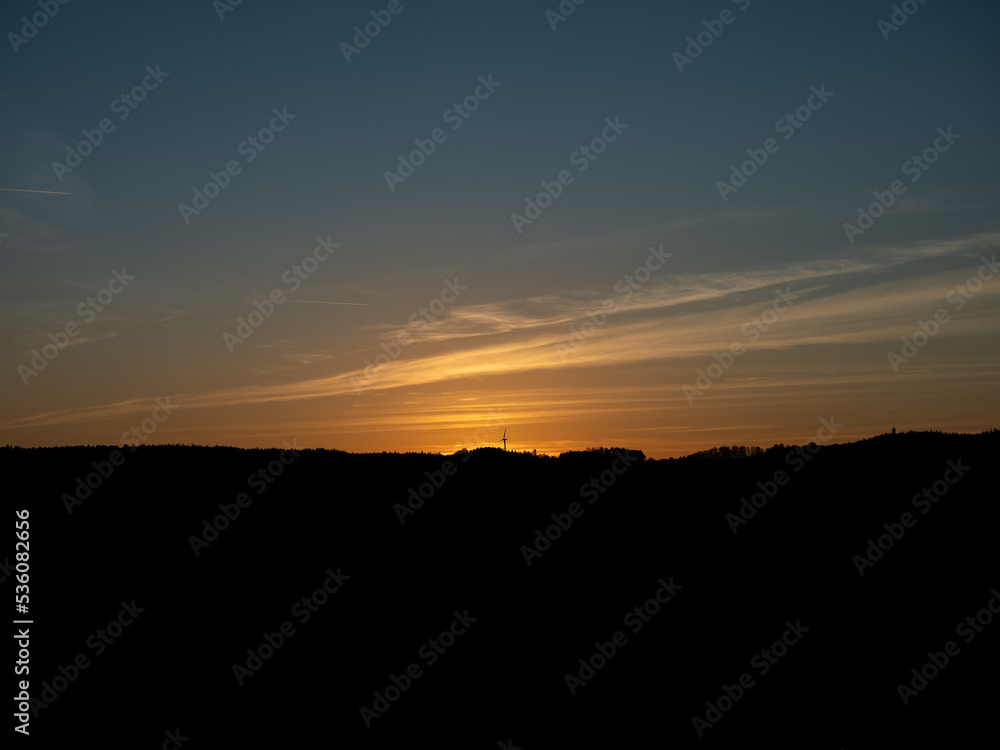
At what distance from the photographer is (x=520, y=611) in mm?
18641

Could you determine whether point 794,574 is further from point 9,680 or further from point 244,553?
point 9,680

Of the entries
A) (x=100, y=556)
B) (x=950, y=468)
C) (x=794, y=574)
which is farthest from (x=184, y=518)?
(x=950, y=468)

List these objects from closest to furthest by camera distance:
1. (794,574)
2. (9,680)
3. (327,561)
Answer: (9,680) → (794,574) → (327,561)

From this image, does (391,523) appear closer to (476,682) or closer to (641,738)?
(476,682)

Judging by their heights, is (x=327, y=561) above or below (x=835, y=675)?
above

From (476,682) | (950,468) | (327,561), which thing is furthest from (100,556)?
(950,468)

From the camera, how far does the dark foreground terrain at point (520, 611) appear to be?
12.8m

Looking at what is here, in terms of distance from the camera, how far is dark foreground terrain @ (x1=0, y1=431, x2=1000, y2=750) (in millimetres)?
12750

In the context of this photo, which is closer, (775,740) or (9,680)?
(775,740)

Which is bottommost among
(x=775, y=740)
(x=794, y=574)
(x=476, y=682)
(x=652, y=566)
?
(x=775, y=740)

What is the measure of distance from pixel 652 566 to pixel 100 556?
679 inches

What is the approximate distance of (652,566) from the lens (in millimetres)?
23516

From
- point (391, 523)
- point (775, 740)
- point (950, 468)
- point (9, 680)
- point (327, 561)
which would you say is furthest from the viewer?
point (950, 468)

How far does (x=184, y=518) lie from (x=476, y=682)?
19.1 m
